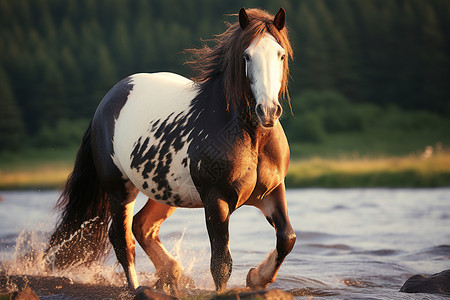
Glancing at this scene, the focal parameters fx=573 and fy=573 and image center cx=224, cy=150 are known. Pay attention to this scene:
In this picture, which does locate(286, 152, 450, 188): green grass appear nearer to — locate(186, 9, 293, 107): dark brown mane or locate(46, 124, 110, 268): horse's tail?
locate(46, 124, 110, 268): horse's tail

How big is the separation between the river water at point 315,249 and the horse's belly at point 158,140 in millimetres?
1264

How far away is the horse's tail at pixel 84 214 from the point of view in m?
6.07

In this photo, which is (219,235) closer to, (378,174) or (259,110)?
(259,110)

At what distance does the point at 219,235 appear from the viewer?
4328mm

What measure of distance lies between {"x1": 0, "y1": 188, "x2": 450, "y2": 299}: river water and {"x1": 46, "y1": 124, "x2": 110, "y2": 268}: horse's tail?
249 mm

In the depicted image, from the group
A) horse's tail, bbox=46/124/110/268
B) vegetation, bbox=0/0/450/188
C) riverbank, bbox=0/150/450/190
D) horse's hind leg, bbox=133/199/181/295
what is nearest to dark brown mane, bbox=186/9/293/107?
horse's hind leg, bbox=133/199/181/295

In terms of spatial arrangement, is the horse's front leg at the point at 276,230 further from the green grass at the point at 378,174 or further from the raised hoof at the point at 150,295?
the green grass at the point at 378,174

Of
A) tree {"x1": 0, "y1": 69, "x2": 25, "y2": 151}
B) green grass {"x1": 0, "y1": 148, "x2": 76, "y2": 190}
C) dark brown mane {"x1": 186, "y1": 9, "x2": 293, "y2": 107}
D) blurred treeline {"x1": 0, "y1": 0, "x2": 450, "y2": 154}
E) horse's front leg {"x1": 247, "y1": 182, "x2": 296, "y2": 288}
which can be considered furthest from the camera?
blurred treeline {"x1": 0, "y1": 0, "x2": 450, "y2": 154}

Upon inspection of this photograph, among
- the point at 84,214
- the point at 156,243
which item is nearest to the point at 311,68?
the point at 84,214

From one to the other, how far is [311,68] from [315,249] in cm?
4072

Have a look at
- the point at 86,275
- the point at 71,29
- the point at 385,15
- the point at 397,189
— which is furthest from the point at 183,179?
the point at 71,29

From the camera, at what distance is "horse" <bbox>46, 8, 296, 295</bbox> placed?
4094mm

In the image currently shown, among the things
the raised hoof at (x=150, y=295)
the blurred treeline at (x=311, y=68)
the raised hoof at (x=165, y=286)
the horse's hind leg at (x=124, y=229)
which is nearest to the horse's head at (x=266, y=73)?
the raised hoof at (x=150, y=295)

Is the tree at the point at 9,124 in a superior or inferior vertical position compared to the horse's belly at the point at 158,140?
inferior
